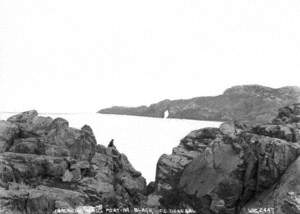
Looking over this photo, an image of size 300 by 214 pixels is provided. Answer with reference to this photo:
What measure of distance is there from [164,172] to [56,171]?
930 cm

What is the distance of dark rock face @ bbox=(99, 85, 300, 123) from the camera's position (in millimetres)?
88438

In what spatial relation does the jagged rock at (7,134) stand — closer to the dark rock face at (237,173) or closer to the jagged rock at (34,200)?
the jagged rock at (34,200)

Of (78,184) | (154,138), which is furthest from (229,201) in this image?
(154,138)

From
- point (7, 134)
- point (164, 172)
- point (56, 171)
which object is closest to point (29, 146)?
point (7, 134)

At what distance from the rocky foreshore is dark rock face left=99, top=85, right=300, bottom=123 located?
6155cm

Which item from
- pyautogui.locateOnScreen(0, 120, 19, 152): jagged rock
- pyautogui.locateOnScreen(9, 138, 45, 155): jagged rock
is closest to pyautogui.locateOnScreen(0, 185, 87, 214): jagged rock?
pyautogui.locateOnScreen(9, 138, 45, 155): jagged rock

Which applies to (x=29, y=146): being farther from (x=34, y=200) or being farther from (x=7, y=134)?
(x=34, y=200)

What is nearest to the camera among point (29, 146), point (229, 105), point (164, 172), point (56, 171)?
point (56, 171)

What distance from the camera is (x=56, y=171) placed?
23266 mm

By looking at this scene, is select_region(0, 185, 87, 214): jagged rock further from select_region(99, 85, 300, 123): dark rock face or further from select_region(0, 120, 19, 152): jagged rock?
select_region(99, 85, 300, 123): dark rock face

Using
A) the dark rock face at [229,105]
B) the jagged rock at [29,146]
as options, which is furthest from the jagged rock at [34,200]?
the dark rock face at [229,105]

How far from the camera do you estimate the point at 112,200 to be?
74.4 ft

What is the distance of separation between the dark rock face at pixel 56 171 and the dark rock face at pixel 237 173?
3817 mm

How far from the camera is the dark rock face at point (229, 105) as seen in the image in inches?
3482
